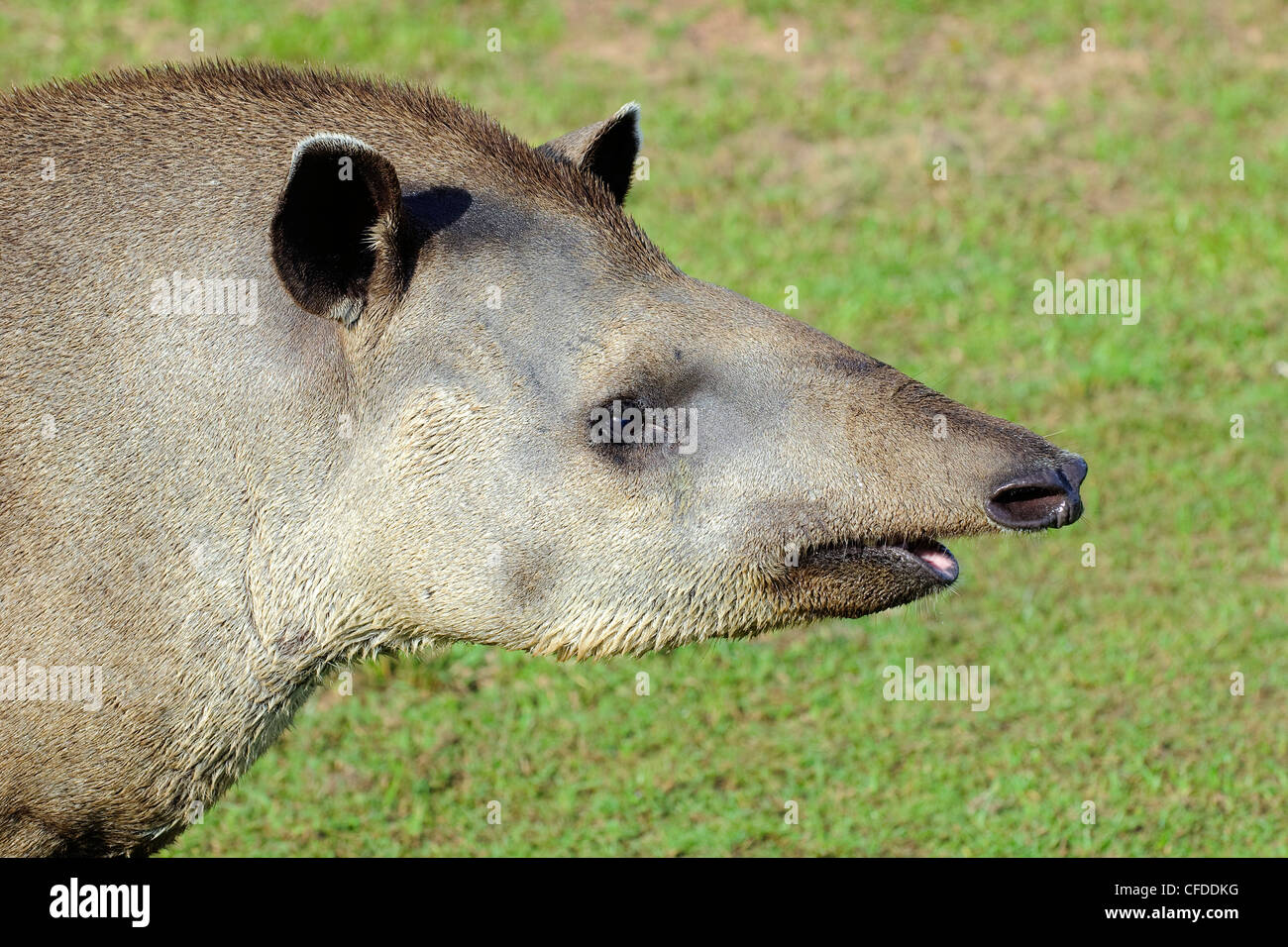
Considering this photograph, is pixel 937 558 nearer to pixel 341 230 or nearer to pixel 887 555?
pixel 887 555

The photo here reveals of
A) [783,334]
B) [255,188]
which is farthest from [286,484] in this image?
[783,334]

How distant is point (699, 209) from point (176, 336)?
7.60m

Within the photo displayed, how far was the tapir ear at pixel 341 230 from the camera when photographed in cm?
370

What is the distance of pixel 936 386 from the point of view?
30.0 feet

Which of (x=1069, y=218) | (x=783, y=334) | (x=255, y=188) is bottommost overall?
(x=783, y=334)

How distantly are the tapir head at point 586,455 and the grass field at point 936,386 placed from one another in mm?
618

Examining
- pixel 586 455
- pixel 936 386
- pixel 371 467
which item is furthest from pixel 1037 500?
pixel 936 386

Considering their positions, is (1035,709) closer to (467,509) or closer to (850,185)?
(467,509)

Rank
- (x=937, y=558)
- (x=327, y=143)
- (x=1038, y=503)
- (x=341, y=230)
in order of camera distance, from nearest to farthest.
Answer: (x=327, y=143)
(x=1038, y=503)
(x=341, y=230)
(x=937, y=558)

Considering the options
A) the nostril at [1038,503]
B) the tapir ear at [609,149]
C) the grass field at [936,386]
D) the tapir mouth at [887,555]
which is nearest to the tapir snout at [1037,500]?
the nostril at [1038,503]

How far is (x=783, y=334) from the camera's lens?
4.02 meters

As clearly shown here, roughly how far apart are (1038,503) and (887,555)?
1.35 feet

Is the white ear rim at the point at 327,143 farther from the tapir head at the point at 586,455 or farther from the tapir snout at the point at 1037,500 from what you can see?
the tapir snout at the point at 1037,500

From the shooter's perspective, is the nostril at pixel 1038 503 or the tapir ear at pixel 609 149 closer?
the nostril at pixel 1038 503
